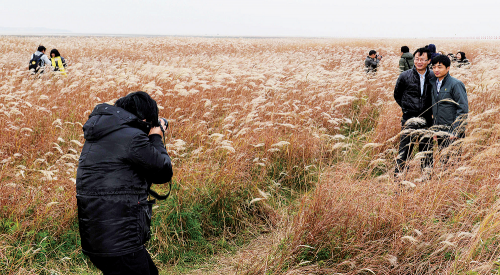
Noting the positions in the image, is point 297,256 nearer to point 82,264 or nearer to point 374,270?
point 374,270

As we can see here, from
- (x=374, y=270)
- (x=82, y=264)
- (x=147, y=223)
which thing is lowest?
(x=82, y=264)

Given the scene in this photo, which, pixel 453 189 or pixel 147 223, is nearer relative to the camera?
pixel 147 223

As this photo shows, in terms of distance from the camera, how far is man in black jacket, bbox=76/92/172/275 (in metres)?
2.26

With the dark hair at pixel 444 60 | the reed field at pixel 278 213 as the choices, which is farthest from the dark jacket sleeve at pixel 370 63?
the dark hair at pixel 444 60

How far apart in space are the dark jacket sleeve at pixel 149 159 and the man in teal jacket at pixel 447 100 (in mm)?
3849

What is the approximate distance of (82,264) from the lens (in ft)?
12.2

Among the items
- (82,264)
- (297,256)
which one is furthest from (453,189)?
(82,264)

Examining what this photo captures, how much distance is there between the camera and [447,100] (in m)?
4.76

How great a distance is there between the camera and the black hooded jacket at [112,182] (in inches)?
89.0

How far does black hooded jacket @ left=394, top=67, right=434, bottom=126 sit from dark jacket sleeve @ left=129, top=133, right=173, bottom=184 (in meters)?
4.13

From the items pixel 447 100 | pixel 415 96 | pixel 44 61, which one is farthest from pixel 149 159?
pixel 44 61

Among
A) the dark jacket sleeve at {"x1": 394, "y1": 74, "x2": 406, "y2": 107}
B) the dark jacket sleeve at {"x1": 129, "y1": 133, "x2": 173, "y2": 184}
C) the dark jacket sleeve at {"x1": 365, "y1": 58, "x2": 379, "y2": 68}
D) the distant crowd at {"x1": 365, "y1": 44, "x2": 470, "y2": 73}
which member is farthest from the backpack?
the dark jacket sleeve at {"x1": 365, "y1": 58, "x2": 379, "y2": 68}

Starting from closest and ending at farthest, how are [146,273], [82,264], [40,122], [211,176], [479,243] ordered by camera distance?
[146,273], [479,243], [82,264], [211,176], [40,122]

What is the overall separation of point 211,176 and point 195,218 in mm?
589
